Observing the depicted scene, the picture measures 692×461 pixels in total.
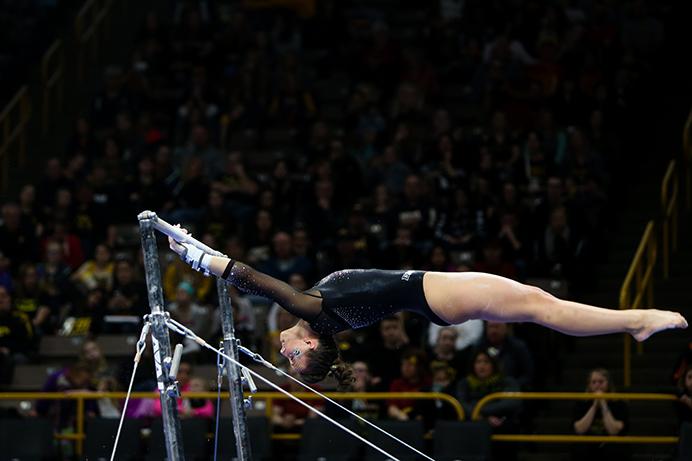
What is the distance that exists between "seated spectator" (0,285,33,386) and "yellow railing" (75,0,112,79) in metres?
6.39

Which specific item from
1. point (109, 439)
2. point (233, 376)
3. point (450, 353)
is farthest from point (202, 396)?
point (233, 376)

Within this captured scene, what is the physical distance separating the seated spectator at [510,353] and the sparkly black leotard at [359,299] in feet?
15.1

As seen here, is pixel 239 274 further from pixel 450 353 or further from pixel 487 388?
pixel 450 353

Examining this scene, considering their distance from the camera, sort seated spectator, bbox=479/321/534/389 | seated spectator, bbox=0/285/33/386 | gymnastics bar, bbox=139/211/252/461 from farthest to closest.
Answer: seated spectator, bbox=0/285/33/386 < seated spectator, bbox=479/321/534/389 < gymnastics bar, bbox=139/211/252/461

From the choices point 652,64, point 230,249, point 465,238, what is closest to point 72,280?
point 230,249

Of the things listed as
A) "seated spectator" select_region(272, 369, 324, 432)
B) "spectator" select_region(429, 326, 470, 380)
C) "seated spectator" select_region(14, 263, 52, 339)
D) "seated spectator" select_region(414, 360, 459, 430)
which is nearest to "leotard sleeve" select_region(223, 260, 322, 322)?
"seated spectator" select_region(414, 360, 459, 430)

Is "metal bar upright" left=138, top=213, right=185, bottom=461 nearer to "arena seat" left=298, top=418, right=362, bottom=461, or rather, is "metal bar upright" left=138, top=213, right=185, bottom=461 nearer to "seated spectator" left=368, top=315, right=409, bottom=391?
"arena seat" left=298, top=418, right=362, bottom=461

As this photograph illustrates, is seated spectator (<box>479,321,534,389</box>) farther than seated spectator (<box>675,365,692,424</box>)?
Yes

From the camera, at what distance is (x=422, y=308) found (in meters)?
7.84

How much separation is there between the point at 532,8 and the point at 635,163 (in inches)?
107

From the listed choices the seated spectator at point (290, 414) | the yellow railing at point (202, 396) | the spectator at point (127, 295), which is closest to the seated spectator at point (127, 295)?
the spectator at point (127, 295)

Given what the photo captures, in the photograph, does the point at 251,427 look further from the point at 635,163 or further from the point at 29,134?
the point at 29,134

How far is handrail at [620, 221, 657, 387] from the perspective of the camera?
41.7 feet

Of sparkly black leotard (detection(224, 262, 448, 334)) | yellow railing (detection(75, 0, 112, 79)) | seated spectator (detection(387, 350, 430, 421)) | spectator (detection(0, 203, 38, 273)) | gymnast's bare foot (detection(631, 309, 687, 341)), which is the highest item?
yellow railing (detection(75, 0, 112, 79))
